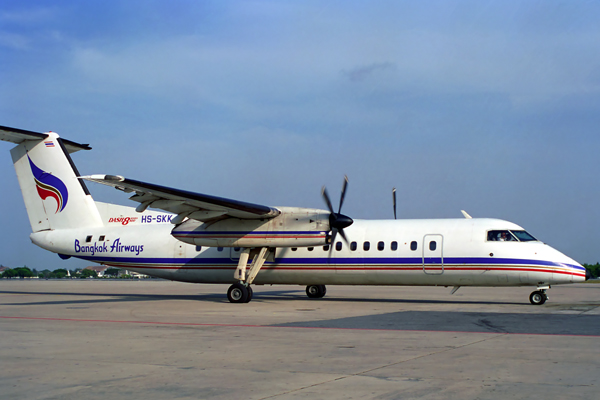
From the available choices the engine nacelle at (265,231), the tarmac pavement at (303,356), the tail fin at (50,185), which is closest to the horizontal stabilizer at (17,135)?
the tail fin at (50,185)

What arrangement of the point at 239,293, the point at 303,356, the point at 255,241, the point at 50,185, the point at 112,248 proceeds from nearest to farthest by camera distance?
the point at 303,356 → the point at 255,241 → the point at 239,293 → the point at 112,248 → the point at 50,185

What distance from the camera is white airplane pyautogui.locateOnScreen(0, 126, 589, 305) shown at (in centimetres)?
1853

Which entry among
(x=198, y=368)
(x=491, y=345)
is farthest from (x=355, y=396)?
(x=491, y=345)

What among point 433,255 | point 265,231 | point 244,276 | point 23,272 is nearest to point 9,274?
point 23,272

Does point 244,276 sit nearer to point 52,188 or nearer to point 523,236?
point 52,188

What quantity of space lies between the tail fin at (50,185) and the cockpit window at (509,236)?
16.3m

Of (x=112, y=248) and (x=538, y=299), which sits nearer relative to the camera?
(x=538, y=299)

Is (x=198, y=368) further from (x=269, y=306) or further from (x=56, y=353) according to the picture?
(x=269, y=306)

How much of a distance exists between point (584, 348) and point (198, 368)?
6.44 meters

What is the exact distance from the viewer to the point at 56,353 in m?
Result: 9.02

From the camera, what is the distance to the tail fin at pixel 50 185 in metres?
22.8

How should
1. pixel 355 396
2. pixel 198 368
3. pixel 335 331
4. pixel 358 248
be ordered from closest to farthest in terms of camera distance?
pixel 355 396
pixel 198 368
pixel 335 331
pixel 358 248

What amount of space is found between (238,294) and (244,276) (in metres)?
0.71

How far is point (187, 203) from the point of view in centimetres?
1881
